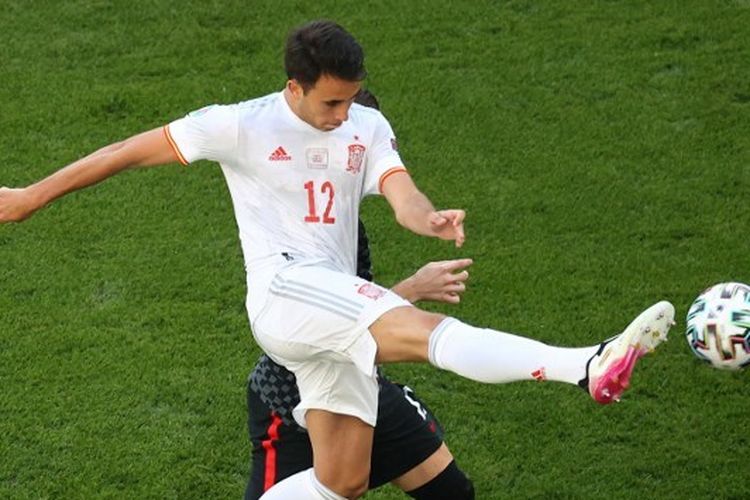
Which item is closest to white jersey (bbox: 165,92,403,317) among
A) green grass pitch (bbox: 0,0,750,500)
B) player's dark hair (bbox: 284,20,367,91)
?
player's dark hair (bbox: 284,20,367,91)

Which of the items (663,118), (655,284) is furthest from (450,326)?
(663,118)

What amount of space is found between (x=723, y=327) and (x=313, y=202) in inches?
65.3

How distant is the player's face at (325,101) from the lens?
20.1 feet

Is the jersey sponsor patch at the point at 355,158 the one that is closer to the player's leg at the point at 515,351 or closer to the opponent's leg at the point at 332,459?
the player's leg at the point at 515,351

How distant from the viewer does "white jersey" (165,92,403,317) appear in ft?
20.6

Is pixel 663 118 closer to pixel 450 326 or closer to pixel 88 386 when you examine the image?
pixel 88 386

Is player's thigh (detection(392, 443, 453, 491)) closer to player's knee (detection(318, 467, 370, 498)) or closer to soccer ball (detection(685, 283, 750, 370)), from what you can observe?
player's knee (detection(318, 467, 370, 498))

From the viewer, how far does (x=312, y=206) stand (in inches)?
249

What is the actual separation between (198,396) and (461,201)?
96.1 inches

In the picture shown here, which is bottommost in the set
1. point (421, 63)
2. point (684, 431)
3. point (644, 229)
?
point (684, 431)

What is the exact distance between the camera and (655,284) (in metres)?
8.98

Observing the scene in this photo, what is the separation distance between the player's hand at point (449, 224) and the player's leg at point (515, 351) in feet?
1.01

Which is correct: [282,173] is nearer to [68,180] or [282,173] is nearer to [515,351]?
[68,180]

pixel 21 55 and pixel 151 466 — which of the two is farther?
pixel 21 55
